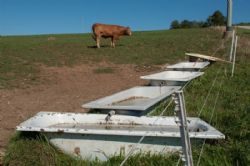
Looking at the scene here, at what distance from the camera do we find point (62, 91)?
800 cm

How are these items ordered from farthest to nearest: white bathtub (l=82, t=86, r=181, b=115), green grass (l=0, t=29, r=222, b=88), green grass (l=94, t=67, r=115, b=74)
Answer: green grass (l=94, t=67, r=115, b=74)
green grass (l=0, t=29, r=222, b=88)
white bathtub (l=82, t=86, r=181, b=115)

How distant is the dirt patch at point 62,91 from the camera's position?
19.1 feet

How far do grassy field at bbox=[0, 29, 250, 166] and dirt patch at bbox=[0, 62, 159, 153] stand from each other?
1.52ft

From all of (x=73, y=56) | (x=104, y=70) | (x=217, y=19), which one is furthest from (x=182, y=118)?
(x=217, y=19)

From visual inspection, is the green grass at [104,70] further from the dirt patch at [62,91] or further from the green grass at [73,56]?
the green grass at [73,56]

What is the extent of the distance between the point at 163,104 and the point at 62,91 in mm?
2908

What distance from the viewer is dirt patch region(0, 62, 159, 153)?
5819 mm

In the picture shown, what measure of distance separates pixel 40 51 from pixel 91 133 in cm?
1192

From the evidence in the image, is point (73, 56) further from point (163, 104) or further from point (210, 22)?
point (210, 22)

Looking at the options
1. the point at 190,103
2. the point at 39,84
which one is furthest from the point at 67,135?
the point at 39,84

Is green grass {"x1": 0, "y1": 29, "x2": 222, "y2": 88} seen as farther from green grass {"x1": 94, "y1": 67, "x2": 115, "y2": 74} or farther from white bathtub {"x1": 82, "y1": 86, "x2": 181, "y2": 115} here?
white bathtub {"x1": 82, "y1": 86, "x2": 181, "y2": 115}

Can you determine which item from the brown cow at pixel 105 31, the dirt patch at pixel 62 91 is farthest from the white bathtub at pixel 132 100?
the brown cow at pixel 105 31

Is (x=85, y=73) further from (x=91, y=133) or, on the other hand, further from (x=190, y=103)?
(x=91, y=133)

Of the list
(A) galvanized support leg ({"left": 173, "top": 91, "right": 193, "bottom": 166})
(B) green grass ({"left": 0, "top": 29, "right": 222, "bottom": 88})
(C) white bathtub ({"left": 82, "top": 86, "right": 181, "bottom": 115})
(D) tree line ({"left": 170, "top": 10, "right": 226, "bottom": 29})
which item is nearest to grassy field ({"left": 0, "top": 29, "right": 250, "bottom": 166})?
(B) green grass ({"left": 0, "top": 29, "right": 222, "bottom": 88})
